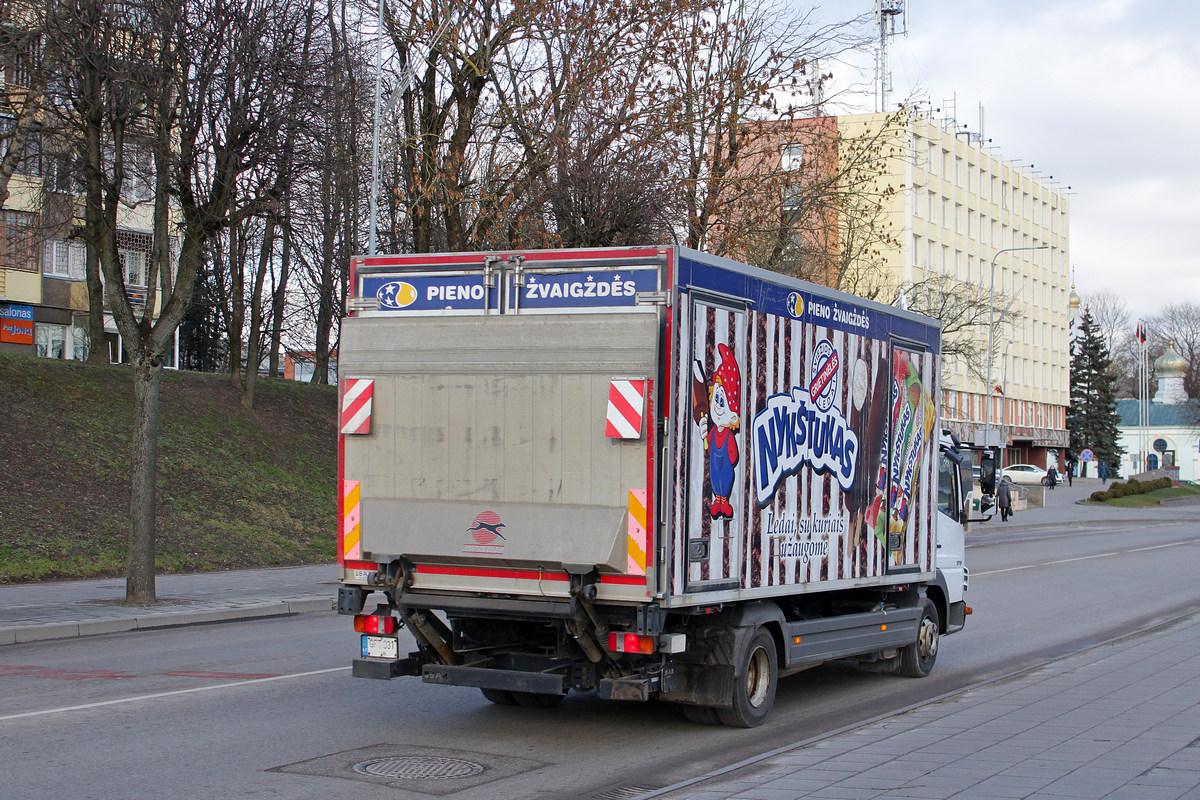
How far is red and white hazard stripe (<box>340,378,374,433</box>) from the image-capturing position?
8430 mm

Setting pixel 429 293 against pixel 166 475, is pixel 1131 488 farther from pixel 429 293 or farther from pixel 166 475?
pixel 429 293

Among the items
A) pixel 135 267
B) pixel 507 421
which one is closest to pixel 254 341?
pixel 135 267

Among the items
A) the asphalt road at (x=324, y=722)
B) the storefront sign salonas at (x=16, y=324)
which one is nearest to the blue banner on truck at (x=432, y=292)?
the asphalt road at (x=324, y=722)

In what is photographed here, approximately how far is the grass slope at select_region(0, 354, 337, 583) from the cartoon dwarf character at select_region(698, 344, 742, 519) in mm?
13613

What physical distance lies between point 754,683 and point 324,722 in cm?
300

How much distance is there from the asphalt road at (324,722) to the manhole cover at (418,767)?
1.1 inches

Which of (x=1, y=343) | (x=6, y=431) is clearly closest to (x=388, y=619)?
(x=6, y=431)

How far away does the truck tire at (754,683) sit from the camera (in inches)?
335

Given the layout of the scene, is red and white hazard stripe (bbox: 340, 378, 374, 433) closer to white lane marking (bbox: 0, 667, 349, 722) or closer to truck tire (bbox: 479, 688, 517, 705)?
truck tire (bbox: 479, 688, 517, 705)

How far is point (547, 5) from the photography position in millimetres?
21141

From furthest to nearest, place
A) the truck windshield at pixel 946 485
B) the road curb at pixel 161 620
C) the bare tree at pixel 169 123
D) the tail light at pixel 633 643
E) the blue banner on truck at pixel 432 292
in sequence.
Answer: the bare tree at pixel 169 123 → the road curb at pixel 161 620 → the truck windshield at pixel 946 485 → the blue banner on truck at pixel 432 292 → the tail light at pixel 633 643

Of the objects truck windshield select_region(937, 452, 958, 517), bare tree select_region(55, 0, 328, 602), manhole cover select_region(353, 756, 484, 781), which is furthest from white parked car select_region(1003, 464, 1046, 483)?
manhole cover select_region(353, 756, 484, 781)

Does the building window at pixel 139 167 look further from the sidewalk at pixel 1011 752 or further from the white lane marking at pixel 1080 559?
the white lane marking at pixel 1080 559

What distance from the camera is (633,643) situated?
7777 millimetres
